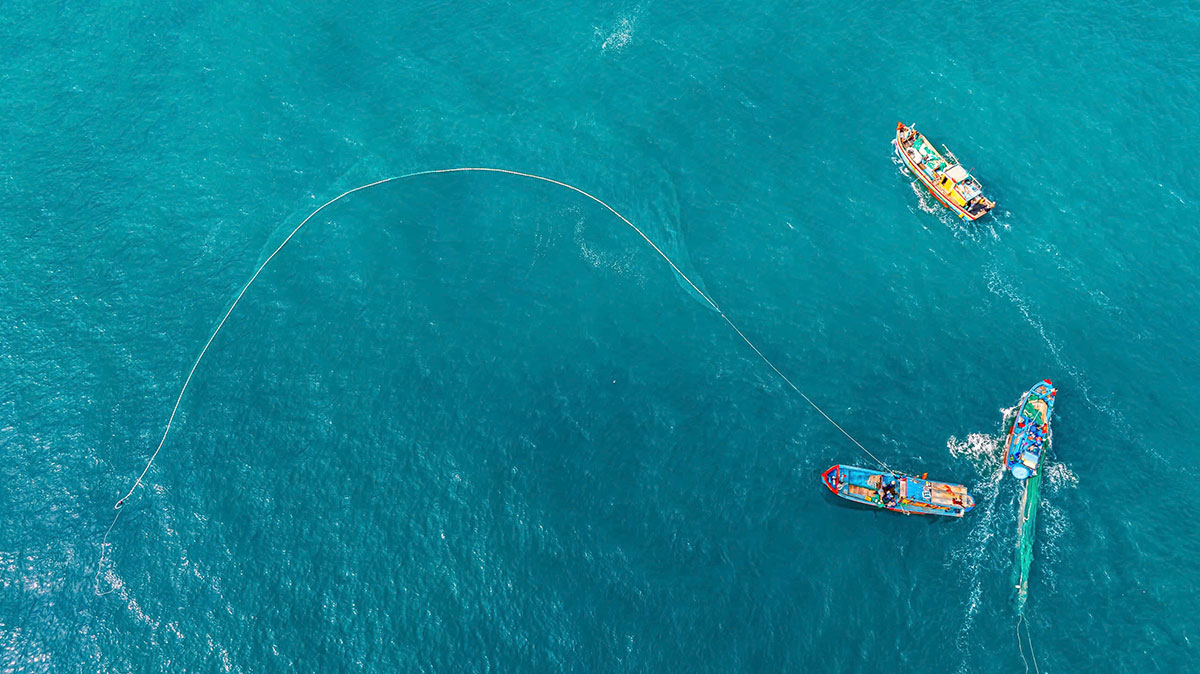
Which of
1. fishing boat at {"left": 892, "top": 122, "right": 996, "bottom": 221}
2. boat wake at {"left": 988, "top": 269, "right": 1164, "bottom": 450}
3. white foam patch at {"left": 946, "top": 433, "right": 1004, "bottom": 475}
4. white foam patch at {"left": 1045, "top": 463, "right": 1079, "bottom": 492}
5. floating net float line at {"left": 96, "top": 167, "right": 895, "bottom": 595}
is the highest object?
fishing boat at {"left": 892, "top": 122, "right": 996, "bottom": 221}

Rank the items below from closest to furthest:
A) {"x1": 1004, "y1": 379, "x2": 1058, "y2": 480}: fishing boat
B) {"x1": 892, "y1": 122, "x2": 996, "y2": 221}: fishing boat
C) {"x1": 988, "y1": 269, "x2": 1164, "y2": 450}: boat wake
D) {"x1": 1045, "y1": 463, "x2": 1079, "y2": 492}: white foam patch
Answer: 1. {"x1": 1004, "y1": 379, "x2": 1058, "y2": 480}: fishing boat
2. {"x1": 1045, "y1": 463, "x2": 1079, "y2": 492}: white foam patch
3. {"x1": 988, "y1": 269, "x2": 1164, "y2": 450}: boat wake
4. {"x1": 892, "y1": 122, "x2": 996, "y2": 221}: fishing boat

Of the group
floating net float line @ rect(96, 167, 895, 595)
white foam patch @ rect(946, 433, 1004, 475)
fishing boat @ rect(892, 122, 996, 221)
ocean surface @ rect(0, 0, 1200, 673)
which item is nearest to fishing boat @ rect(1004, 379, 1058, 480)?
white foam patch @ rect(946, 433, 1004, 475)

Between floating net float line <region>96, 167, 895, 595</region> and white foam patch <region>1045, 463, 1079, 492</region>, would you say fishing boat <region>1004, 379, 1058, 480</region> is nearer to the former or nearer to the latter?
white foam patch <region>1045, 463, 1079, 492</region>

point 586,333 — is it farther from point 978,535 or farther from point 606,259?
point 978,535

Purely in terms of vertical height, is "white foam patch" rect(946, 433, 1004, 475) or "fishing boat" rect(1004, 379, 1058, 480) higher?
"fishing boat" rect(1004, 379, 1058, 480)

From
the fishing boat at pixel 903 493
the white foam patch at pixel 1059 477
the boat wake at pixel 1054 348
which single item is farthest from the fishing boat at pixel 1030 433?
the fishing boat at pixel 903 493

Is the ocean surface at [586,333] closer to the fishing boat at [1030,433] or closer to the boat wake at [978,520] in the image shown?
the boat wake at [978,520]

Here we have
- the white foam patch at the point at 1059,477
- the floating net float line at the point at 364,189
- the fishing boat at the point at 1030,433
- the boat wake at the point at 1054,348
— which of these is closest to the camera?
the fishing boat at the point at 1030,433

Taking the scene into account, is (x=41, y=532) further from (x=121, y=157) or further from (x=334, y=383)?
(x=121, y=157)
